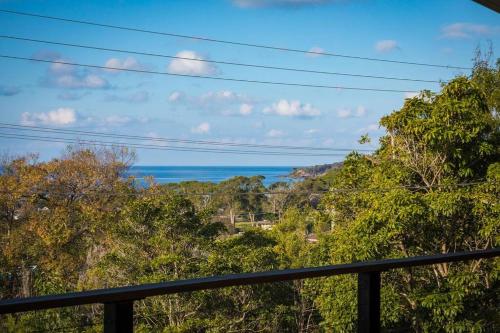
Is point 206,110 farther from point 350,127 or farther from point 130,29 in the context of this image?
point 350,127

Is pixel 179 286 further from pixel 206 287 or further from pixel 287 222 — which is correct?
pixel 287 222

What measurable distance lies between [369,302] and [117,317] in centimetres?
77

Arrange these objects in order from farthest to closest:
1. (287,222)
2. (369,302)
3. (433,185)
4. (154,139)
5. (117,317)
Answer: (154,139)
(287,222)
(433,185)
(369,302)
(117,317)

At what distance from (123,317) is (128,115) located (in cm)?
3395

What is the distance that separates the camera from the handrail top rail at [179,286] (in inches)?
43.7

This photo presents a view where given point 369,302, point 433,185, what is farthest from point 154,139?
point 369,302

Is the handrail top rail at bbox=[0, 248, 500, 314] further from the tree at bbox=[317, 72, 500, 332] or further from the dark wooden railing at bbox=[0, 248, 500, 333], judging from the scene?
the tree at bbox=[317, 72, 500, 332]

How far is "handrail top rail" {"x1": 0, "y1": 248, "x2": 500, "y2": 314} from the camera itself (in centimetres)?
111

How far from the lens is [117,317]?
4.08 feet

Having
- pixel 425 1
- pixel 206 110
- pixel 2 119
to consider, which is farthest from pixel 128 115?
pixel 425 1

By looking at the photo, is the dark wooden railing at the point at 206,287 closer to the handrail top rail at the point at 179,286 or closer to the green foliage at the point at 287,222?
the handrail top rail at the point at 179,286

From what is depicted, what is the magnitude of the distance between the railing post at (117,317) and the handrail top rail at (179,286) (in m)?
0.02

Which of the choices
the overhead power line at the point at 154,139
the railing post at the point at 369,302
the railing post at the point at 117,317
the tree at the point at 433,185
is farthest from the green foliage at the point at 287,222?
the overhead power line at the point at 154,139

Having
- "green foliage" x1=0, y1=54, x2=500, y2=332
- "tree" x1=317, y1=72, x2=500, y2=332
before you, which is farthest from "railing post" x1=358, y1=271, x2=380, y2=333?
"tree" x1=317, y1=72, x2=500, y2=332
